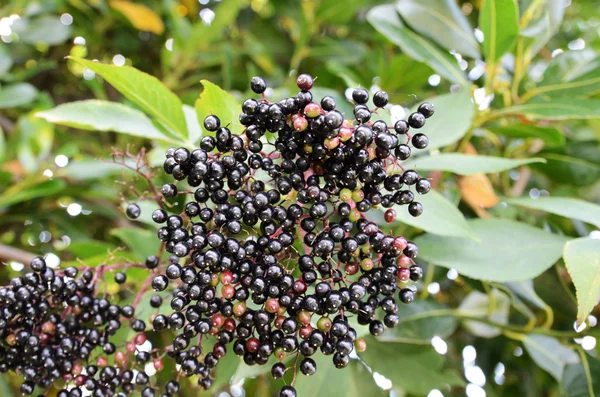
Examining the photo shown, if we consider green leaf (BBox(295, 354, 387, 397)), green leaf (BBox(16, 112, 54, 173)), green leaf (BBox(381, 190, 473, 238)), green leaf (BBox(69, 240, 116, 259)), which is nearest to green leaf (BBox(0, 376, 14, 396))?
green leaf (BBox(69, 240, 116, 259))

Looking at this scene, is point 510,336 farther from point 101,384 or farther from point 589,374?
point 101,384

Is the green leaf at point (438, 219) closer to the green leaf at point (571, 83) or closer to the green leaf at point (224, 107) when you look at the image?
the green leaf at point (224, 107)

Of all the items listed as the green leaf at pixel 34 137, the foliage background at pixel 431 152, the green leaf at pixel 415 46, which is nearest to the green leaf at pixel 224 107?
the foliage background at pixel 431 152

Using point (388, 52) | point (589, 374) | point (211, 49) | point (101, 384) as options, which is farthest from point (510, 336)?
point (211, 49)

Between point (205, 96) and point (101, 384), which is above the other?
point (205, 96)

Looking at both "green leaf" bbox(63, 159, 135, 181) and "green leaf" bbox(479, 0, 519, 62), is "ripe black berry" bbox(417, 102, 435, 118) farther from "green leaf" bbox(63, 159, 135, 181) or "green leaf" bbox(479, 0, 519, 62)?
"green leaf" bbox(63, 159, 135, 181)
